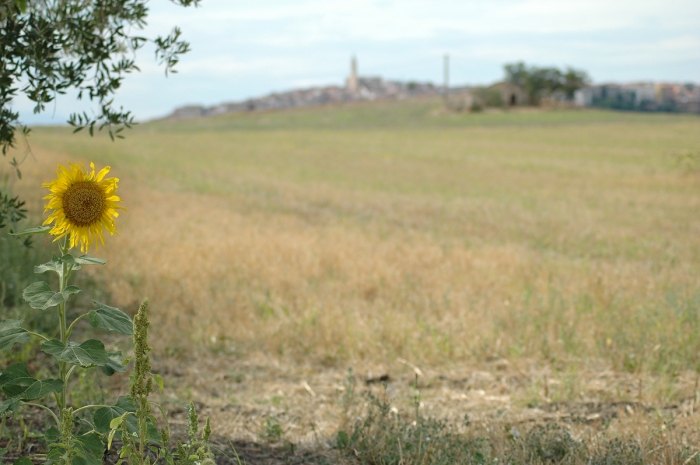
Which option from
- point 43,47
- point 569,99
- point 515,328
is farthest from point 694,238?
point 569,99

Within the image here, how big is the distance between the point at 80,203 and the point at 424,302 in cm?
416

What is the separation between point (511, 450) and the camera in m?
3.23

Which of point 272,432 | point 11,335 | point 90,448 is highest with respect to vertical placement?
point 11,335

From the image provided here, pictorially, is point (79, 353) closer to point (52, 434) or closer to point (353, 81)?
point (52, 434)

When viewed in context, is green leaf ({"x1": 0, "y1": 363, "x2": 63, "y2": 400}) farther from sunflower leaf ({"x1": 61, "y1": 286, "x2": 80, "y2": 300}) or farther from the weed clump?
the weed clump

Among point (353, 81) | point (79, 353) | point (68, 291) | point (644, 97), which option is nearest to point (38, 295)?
point (68, 291)

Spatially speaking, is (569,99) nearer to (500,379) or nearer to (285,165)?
(285,165)

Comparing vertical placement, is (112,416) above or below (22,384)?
below

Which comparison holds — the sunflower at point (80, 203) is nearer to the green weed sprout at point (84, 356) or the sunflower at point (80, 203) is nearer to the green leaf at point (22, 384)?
the green weed sprout at point (84, 356)

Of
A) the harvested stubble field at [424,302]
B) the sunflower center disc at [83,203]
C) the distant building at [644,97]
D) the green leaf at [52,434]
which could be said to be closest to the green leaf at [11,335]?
the green leaf at [52,434]

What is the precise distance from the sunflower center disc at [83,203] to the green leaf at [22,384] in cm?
62

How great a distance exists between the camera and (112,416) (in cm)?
243

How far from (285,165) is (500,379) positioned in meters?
18.2

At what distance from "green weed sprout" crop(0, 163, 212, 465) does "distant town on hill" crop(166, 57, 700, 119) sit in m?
67.3
